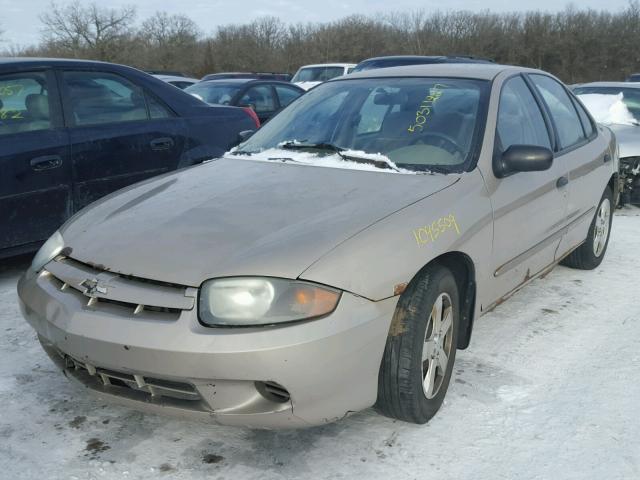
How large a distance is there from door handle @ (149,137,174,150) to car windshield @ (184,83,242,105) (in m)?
4.56

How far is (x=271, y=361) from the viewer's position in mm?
2080

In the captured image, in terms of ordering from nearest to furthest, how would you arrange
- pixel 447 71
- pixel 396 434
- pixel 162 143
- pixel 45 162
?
pixel 396 434, pixel 447 71, pixel 45 162, pixel 162 143

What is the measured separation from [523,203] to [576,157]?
0.98 metres

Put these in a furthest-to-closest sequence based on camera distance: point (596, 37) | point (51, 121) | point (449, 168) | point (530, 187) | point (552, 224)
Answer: point (596, 37) → point (51, 121) → point (552, 224) → point (530, 187) → point (449, 168)

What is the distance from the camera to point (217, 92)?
32.3 ft

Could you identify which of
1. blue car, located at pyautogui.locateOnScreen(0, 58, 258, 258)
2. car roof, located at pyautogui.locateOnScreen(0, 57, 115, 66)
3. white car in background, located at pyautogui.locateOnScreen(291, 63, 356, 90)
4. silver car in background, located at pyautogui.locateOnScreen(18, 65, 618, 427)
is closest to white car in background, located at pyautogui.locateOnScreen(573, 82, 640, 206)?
silver car in background, located at pyautogui.locateOnScreen(18, 65, 618, 427)

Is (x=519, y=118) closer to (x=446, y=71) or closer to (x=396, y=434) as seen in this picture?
(x=446, y=71)

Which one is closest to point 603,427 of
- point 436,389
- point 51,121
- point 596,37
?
point 436,389

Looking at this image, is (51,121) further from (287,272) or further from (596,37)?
(596,37)

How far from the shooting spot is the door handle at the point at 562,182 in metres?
3.71

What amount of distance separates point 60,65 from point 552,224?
3.54 meters

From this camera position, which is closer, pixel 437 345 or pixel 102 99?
pixel 437 345

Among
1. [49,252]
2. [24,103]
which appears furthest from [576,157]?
[24,103]

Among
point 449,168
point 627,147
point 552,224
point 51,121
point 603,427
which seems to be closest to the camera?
point 603,427
